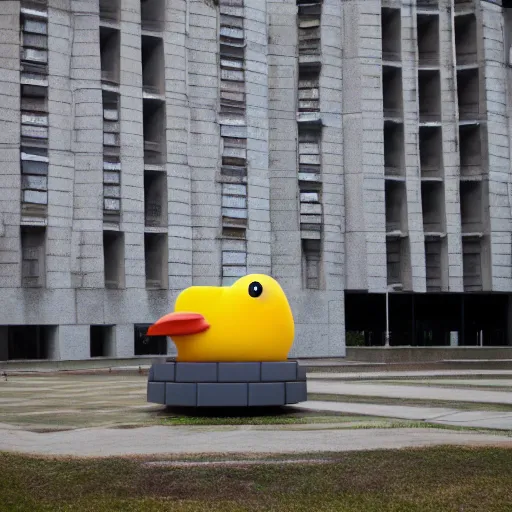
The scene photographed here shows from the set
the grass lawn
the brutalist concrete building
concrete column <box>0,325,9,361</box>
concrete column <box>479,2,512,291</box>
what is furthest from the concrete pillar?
the grass lawn

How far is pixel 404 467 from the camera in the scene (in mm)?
12719

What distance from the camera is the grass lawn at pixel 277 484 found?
10555mm

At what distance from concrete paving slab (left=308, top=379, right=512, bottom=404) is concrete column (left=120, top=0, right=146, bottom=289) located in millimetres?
29025

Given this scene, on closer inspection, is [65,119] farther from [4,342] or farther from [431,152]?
[431,152]

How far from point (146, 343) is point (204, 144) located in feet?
43.2

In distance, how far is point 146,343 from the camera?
202 ft

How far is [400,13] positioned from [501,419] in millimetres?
55370

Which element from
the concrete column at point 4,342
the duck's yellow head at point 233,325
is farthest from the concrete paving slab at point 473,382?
the concrete column at point 4,342

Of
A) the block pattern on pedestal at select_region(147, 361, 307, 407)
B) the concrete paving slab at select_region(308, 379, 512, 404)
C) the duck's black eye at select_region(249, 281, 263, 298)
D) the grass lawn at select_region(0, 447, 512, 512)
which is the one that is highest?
the duck's black eye at select_region(249, 281, 263, 298)

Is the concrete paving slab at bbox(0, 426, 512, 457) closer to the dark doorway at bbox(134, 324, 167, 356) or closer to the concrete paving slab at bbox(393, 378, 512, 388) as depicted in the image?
the concrete paving slab at bbox(393, 378, 512, 388)

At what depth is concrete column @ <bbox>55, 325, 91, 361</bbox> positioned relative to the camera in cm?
5794

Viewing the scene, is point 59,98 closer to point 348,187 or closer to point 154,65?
point 154,65

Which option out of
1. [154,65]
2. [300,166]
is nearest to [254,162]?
[300,166]

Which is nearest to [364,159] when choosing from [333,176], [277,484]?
[333,176]
